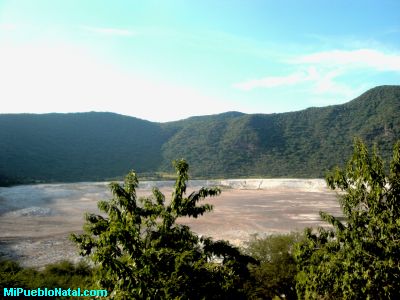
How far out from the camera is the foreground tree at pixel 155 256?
7660mm

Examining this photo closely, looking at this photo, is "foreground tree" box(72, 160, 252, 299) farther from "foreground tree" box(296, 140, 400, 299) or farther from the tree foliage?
the tree foliage

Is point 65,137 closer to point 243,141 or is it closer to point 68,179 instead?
point 68,179

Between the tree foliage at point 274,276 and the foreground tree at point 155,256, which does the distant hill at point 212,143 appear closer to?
the tree foliage at point 274,276

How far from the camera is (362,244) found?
437 inches

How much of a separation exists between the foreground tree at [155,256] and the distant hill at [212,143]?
11308cm

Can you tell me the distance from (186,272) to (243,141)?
540 feet

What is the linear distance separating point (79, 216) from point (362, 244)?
171ft

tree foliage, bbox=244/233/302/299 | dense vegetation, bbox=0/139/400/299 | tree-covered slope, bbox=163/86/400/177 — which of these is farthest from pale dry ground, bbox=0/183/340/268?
tree-covered slope, bbox=163/86/400/177

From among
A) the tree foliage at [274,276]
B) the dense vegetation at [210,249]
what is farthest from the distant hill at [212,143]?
the dense vegetation at [210,249]

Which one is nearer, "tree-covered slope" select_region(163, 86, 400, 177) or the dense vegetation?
the dense vegetation

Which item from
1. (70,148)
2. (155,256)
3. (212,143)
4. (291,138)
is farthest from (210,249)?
(212,143)

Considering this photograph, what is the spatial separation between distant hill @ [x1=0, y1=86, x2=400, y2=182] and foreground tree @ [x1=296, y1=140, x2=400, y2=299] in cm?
11268

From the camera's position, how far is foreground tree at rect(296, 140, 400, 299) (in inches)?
425

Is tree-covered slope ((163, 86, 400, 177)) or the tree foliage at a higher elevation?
tree-covered slope ((163, 86, 400, 177))
